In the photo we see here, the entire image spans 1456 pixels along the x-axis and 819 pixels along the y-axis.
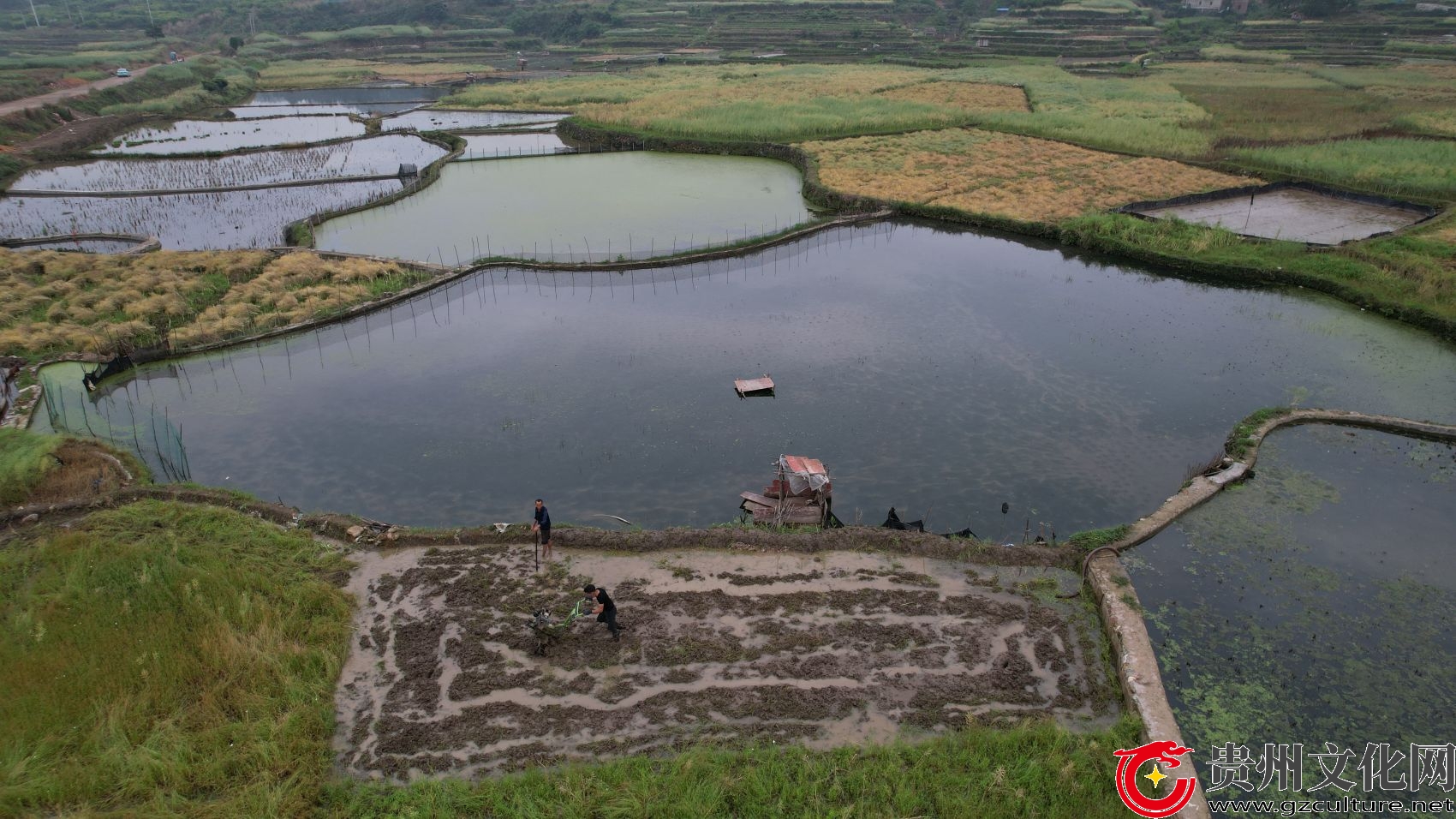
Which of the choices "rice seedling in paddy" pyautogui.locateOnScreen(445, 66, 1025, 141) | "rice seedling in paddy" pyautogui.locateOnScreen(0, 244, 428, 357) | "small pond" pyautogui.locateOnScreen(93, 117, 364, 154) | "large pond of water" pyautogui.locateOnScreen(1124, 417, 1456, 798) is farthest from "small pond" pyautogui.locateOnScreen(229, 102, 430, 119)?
"large pond of water" pyautogui.locateOnScreen(1124, 417, 1456, 798)

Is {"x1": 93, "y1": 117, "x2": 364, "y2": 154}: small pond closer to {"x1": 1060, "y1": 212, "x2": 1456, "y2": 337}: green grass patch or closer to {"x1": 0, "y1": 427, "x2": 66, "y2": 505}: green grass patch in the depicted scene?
{"x1": 0, "y1": 427, "x2": 66, "y2": 505}: green grass patch

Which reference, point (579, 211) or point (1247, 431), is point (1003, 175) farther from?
point (1247, 431)

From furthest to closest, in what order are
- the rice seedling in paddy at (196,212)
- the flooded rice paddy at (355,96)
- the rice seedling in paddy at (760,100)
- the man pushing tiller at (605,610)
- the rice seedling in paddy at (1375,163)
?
1. the flooded rice paddy at (355,96)
2. the rice seedling in paddy at (760,100)
3. the rice seedling in paddy at (1375,163)
4. the rice seedling in paddy at (196,212)
5. the man pushing tiller at (605,610)

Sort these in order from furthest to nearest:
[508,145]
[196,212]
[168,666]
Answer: [508,145] → [196,212] → [168,666]

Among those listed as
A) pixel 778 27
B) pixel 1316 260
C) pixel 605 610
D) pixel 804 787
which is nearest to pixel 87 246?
pixel 605 610

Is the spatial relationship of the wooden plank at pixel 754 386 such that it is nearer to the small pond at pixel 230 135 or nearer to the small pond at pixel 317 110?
the small pond at pixel 230 135

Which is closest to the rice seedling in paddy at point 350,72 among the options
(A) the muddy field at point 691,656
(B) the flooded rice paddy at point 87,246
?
(B) the flooded rice paddy at point 87,246

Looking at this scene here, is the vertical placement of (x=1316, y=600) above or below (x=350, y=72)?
below
